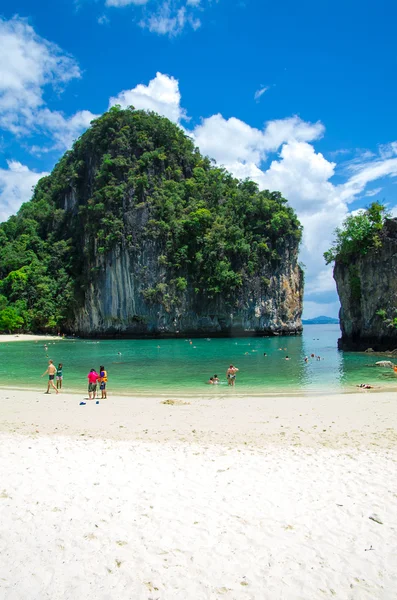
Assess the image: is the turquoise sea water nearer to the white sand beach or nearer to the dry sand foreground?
the dry sand foreground

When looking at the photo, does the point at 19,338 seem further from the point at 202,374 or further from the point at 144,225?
the point at 202,374

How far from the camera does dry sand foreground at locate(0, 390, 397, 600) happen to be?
350cm

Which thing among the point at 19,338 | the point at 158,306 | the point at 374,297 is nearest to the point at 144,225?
the point at 158,306

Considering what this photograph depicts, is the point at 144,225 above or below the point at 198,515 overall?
above

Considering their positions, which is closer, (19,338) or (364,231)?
(364,231)

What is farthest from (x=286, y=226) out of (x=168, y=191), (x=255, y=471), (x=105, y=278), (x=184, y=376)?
(x=255, y=471)

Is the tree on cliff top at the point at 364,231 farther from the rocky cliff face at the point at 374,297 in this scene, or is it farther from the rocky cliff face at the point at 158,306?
the rocky cliff face at the point at 158,306

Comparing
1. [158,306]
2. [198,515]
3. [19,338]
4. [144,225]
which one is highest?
[144,225]

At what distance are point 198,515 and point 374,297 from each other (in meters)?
35.9

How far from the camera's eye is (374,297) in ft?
119

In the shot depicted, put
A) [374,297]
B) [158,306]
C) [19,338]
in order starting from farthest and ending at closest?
[158,306] → [19,338] → [374,297]

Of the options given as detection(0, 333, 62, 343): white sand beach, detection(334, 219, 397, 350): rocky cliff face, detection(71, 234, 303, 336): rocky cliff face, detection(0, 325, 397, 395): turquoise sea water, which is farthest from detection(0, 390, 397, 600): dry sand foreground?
detection(0, 333, 62, 343): white sand beach

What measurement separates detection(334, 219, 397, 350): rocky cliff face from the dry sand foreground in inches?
1156

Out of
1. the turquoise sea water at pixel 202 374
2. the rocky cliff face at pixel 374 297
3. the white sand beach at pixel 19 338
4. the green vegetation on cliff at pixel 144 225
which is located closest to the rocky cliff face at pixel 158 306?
the green vegetation on cliff at pixel 144 225
